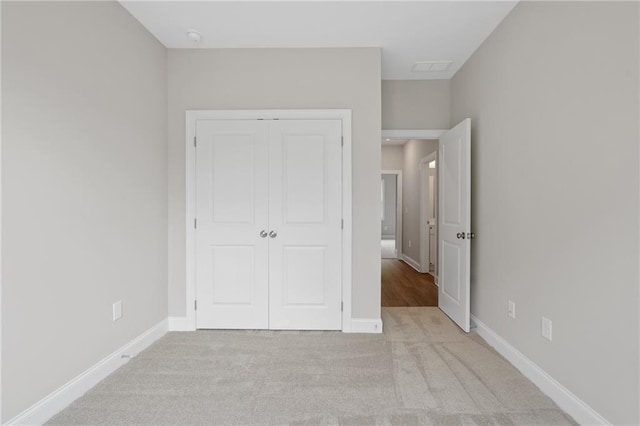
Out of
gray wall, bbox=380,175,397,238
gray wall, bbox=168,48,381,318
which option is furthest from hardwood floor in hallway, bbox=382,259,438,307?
gray wall, bbox=380,175,397,238

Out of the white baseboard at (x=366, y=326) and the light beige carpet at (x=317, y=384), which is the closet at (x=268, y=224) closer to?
the white baseboard at (x=366, y=326)

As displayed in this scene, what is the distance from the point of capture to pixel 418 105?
349cm

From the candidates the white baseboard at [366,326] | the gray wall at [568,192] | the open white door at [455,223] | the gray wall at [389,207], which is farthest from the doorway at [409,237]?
the gray wall at [389,207]

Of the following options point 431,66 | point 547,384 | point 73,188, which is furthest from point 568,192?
point 73,188

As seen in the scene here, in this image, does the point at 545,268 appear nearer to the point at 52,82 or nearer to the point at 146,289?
the point at 146,289

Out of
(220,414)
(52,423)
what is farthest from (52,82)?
(220,414)

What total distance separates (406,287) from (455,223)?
1.78 m

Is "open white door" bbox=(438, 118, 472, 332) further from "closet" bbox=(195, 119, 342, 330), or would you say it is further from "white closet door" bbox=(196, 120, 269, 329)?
"white closet door" bbox=(196, 120, 269, 329)

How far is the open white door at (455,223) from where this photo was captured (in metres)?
2.77

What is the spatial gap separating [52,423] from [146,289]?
1.04 m

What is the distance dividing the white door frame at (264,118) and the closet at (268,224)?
0.05 metres

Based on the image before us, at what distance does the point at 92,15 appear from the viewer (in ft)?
6.52

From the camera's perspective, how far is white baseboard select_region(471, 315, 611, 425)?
162 cm

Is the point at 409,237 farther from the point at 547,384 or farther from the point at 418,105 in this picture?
the point at 547,384
